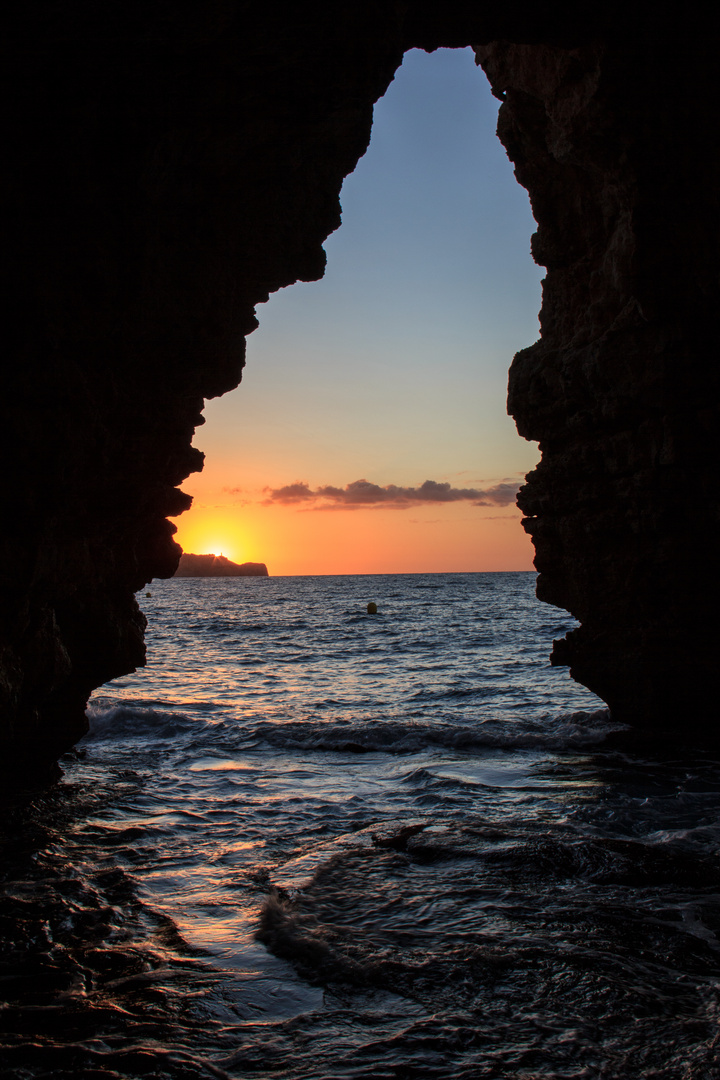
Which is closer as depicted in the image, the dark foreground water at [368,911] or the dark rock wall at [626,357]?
the dark foreground water at [368,911]

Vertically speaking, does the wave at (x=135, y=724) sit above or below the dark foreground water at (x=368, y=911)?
below

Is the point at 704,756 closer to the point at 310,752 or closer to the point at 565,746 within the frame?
the point at 565,746

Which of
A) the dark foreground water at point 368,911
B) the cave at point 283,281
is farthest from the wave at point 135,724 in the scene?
the cave at point 283,281

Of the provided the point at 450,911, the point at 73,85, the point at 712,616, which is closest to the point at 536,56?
the point at 73,85

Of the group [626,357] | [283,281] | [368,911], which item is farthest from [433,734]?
[283,281]

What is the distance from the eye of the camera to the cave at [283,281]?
6.22 metres

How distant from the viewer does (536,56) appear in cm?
1054

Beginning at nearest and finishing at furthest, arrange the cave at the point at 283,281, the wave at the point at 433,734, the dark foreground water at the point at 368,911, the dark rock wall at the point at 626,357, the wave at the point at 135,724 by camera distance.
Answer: the dark foreground water at the point at 368,911, the cave at the point at 283,281, the dark rock wall at the point at 626,357, the wave at the point at 433,734, the wave at the point at 135,724

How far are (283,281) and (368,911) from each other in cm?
763

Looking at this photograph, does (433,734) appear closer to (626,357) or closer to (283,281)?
(626,357)

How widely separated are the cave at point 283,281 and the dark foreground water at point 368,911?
1747mm

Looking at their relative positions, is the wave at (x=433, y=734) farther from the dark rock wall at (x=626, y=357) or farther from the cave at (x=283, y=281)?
the cave at (x=283, y=281)

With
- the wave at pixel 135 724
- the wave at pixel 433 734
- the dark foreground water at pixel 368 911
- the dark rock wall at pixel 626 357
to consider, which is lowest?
the wave at pixel 135 724

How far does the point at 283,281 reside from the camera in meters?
9.19
